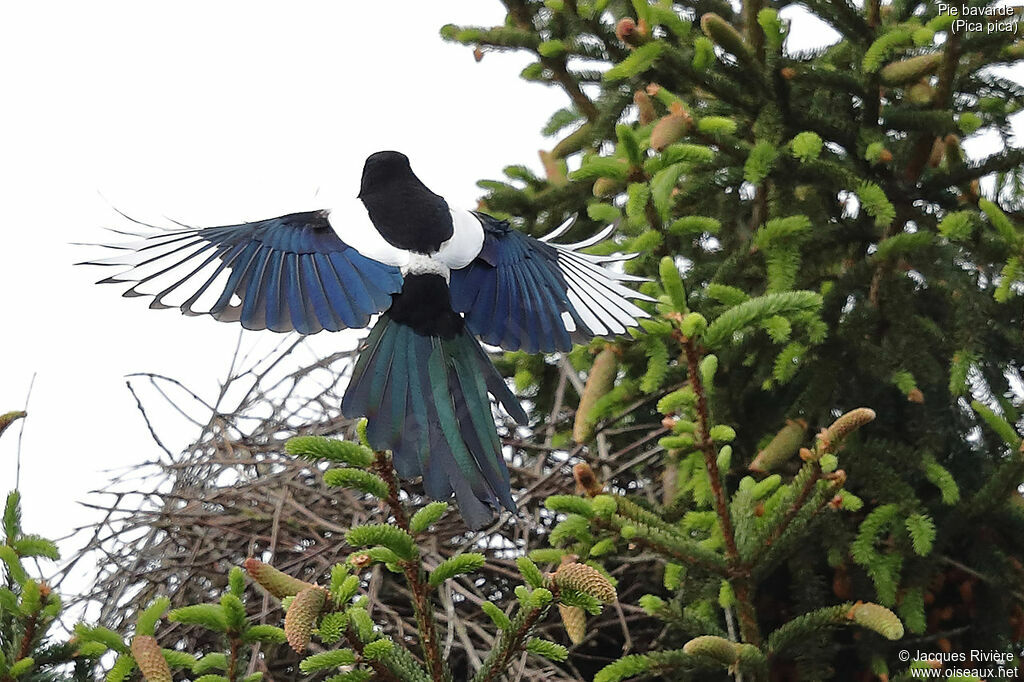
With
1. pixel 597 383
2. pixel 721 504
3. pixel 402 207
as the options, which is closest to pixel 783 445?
pixel 597 383

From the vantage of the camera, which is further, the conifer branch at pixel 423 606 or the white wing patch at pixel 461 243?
the white wing patch at pixel 461 243

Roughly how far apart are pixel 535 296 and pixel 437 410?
46cm

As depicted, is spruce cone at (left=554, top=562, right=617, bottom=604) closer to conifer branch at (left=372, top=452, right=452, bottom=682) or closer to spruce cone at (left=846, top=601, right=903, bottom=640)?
conifer branch at (left=372, top=452, right=452, bottom=682)

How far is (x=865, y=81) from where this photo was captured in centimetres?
264

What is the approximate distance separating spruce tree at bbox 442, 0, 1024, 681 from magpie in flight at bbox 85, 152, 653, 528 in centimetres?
19

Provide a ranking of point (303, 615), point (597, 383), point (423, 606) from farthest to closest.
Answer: point (597, 383)
point (423, 606)
point (303, 615)

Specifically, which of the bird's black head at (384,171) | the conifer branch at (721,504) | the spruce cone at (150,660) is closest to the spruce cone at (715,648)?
the conifer branch at (721,504)

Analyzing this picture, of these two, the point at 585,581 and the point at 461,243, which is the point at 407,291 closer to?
the point at 461,243

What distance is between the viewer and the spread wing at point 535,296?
237 centimetres

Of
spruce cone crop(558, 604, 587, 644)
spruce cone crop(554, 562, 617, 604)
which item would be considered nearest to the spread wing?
spruce cone crop(558, 604, 587, 644)

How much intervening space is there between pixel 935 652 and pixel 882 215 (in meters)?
0.90

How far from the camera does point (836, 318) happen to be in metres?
2.55

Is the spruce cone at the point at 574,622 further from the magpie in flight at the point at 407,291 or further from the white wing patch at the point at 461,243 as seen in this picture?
the white wing patch at the point at 461,243

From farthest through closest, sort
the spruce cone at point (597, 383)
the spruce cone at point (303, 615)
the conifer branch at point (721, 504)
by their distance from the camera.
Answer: the spruce cone at point (597, 383) → the conifer branch at point (721, 504) → the spruce cone at point (303, 615)
